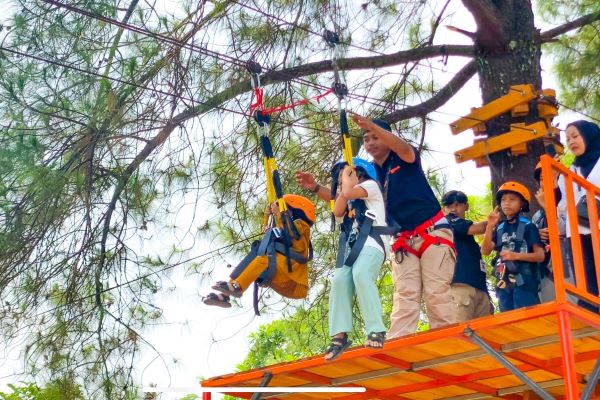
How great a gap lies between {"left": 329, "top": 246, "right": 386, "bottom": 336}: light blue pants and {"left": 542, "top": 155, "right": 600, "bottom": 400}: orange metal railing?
113 centimetres

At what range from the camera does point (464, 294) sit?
798cm

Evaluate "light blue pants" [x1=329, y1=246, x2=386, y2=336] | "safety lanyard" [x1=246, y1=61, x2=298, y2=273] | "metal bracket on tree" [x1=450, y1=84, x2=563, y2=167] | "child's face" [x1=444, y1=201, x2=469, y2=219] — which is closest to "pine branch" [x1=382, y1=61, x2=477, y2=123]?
"metal bracket on tree" [x1=450, y1=84, x2=563, y2=167]

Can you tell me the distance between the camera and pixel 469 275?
7988 mm

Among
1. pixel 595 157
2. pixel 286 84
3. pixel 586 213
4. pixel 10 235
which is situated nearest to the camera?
pixel 586 213

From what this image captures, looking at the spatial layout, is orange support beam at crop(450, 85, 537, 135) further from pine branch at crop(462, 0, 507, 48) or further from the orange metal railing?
the orange metal railing

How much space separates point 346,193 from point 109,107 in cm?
347

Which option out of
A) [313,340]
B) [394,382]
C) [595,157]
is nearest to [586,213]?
[595,157]

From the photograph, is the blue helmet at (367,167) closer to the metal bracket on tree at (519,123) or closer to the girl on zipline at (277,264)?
the girl on zipline at (277,264)

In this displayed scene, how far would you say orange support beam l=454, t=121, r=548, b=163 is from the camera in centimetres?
950

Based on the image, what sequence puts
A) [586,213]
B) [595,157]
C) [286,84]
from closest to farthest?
[586,213] → [595,157] → [286,84]

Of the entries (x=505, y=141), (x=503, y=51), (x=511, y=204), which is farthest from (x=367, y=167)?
(x=503, y=51)

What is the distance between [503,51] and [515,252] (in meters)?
3.19

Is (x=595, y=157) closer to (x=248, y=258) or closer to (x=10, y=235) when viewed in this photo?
(x=248, y=258)

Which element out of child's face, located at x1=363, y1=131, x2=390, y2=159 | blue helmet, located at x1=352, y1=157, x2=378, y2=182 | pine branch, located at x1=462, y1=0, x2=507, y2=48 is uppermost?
pine branch, located at x1=462, y1=0, x2=507, y2=48
